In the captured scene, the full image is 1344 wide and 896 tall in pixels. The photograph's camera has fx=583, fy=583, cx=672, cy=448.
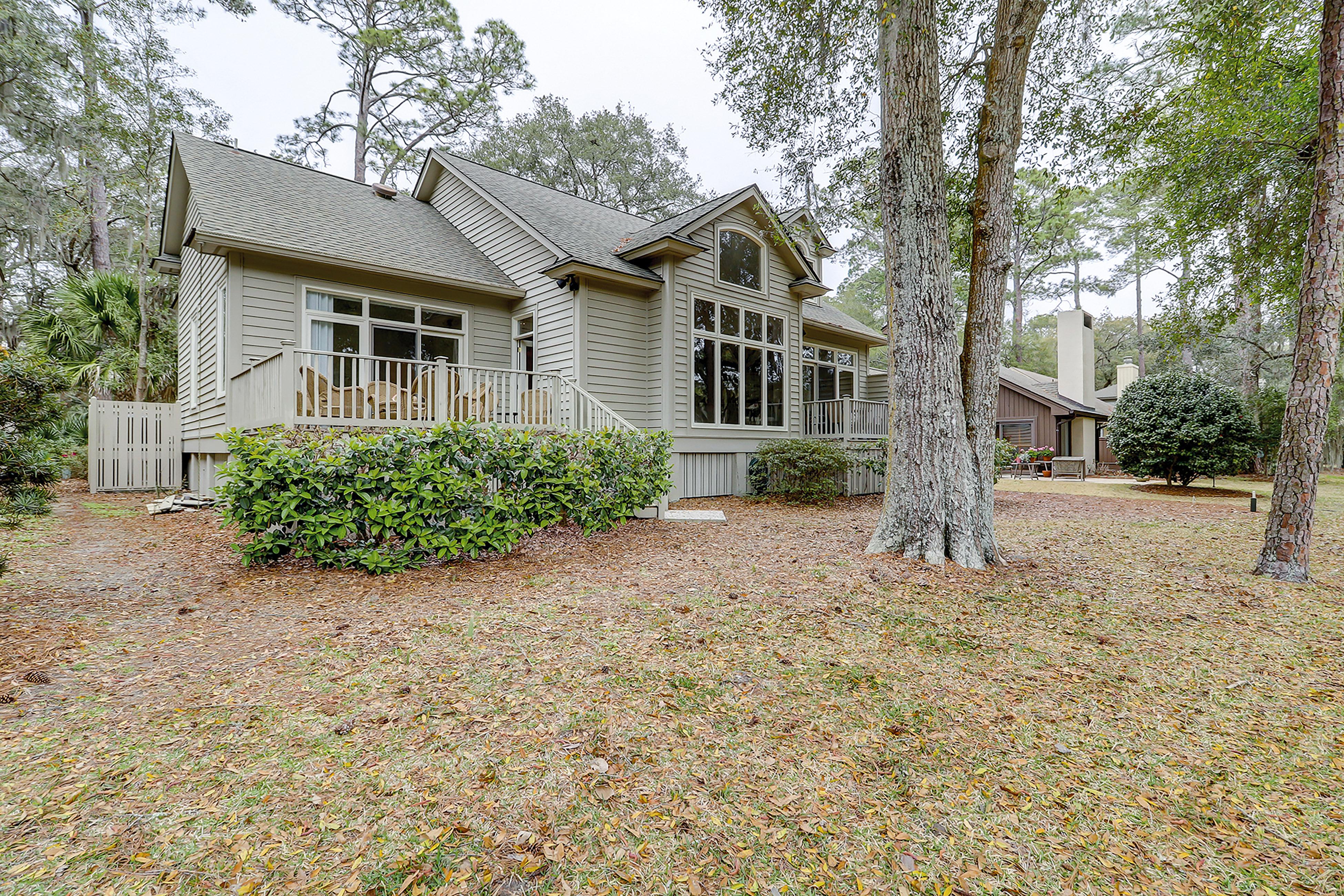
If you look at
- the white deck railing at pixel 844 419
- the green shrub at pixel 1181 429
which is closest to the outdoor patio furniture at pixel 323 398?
the white deck railing at pixel 844 419

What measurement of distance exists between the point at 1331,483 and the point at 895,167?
1809cm

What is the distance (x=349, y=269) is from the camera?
29.4 ft

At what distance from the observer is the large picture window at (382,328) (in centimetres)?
895

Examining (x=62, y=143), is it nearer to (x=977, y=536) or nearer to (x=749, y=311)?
(x=749, y=311)

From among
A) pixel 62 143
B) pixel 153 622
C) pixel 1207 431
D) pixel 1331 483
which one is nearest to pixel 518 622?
pixel 153 622

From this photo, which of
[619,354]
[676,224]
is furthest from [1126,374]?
[619,354]

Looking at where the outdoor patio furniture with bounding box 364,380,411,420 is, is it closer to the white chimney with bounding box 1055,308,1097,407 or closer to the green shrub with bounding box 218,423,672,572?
the green shrub with bounding box 218,423,672,572

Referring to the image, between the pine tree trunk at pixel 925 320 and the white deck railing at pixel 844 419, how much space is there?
273 inches

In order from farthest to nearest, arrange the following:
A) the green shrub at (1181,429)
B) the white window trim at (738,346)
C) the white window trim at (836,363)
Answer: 1. the white window trim at (836,363)
2. the green shrub at (1181,429)
3. the white window trim at (738,346)

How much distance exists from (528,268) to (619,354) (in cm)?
236

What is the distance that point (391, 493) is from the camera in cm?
515

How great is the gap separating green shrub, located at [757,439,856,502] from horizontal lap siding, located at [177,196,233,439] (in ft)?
28.9

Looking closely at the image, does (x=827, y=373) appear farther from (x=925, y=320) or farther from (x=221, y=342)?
(x=221, y=342)

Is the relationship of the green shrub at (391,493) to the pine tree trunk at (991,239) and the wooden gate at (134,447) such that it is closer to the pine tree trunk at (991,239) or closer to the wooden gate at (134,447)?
the pine tree trunk at (991,239)
